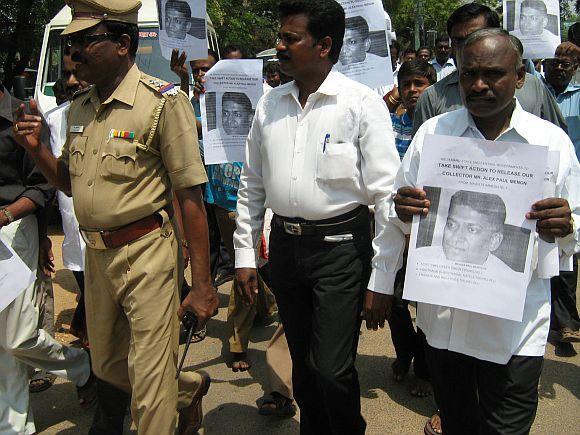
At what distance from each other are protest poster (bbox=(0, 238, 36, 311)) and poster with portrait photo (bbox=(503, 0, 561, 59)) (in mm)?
4141

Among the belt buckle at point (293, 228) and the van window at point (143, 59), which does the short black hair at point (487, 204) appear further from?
the van window at point (143, 59)

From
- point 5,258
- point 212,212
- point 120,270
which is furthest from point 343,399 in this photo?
point 212,212

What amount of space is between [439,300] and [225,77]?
263 centimetres

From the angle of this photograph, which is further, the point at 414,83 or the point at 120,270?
the point at 414,83

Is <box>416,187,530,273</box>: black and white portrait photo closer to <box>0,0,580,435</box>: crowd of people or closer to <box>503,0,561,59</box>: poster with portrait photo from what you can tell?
<box>0,0,580,435</box>: crowd of people

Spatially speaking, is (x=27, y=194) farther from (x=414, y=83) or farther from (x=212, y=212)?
(x=414, y=83)

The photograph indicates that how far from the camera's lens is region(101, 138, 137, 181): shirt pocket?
2.77 m

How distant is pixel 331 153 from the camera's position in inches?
109

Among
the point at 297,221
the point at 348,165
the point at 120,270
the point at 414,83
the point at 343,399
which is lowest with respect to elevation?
the point at 343,399

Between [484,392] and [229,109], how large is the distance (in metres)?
2.67

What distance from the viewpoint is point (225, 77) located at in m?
4.31

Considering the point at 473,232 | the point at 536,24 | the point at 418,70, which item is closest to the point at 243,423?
the point at 473,232

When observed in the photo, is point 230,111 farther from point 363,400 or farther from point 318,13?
point 363,400

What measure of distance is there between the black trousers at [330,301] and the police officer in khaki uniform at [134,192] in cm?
37
